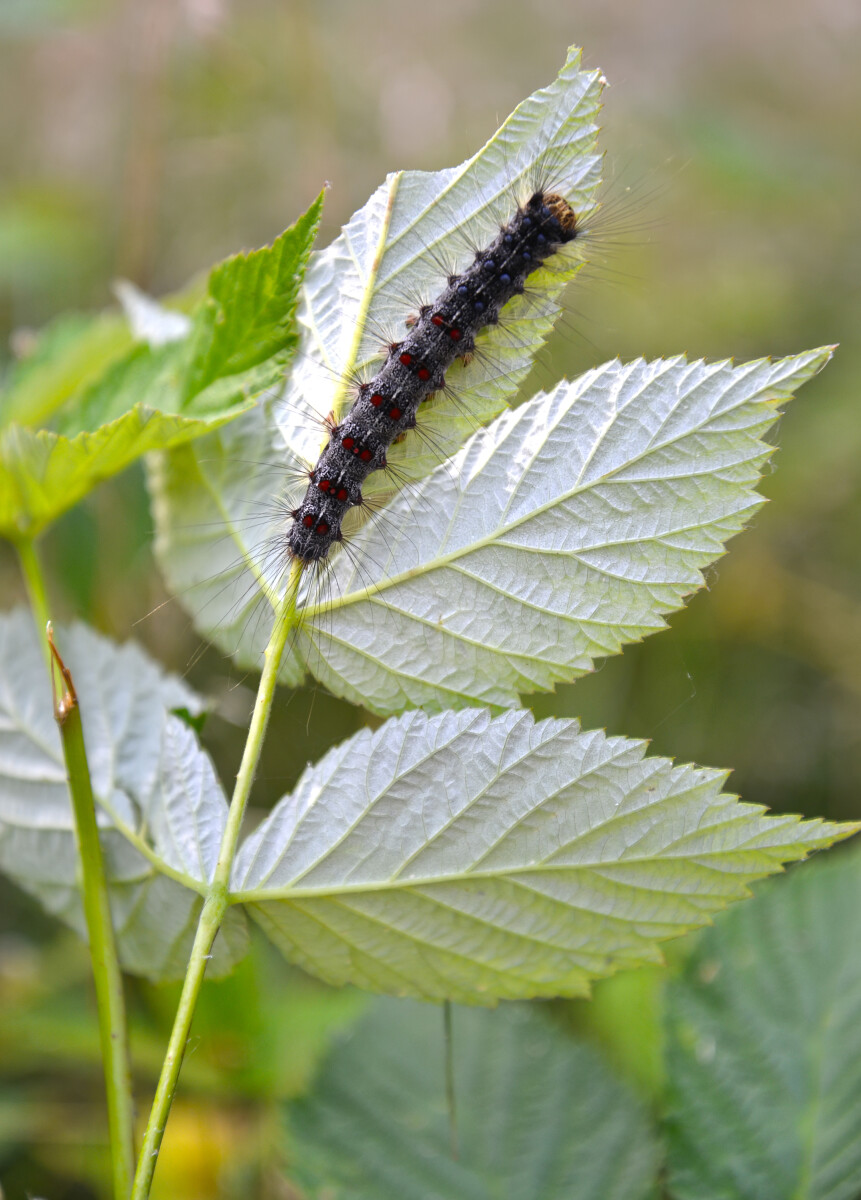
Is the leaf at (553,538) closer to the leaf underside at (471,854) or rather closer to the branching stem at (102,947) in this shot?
the leaf underside at (471,854)

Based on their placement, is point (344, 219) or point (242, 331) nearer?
point (242, 331)

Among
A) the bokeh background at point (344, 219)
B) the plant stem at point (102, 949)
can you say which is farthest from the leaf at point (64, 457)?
the bokeh background at point (344, 219)

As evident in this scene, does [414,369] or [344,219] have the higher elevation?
[344,219]

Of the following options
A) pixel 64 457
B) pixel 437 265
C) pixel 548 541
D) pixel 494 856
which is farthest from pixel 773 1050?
pixel 64 457

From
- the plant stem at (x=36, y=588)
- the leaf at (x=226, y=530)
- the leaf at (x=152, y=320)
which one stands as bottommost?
the plant stem at (x=36, y=588)

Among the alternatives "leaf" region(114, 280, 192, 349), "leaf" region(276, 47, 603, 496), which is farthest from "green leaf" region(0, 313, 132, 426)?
"leaf" region(276, 47, 603, 496)

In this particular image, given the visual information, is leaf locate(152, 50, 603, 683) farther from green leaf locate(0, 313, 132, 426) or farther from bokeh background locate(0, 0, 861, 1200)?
bokeh background locate(0, 0, 861, 1200)

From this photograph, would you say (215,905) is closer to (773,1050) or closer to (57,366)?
(773,1050)
